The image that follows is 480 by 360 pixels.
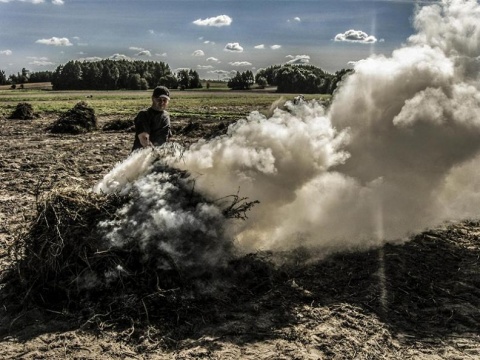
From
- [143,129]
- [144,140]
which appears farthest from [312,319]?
[143,129]

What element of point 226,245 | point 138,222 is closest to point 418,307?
point 226,245

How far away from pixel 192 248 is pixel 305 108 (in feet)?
9.63

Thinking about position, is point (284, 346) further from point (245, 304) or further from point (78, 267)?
point (78, 267)

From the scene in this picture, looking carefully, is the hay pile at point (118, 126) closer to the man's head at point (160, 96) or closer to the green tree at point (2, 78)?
the man's head at point (160, 96)

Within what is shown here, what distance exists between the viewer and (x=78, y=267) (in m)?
5.64

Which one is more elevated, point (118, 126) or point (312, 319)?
point (118, 126)

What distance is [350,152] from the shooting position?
7.19 metres

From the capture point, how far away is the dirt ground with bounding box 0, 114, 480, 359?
4829mm

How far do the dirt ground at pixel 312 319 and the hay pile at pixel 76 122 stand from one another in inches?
556

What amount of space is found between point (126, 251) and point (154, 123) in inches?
113

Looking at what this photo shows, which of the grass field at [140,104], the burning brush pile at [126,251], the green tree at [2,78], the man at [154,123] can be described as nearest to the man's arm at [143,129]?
the man at [154,123]

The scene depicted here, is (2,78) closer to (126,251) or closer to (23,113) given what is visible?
(23,113)

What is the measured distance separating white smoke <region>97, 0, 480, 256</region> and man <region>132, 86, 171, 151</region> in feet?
3.60

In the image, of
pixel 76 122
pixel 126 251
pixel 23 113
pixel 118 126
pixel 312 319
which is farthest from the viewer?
pixel 23 113
